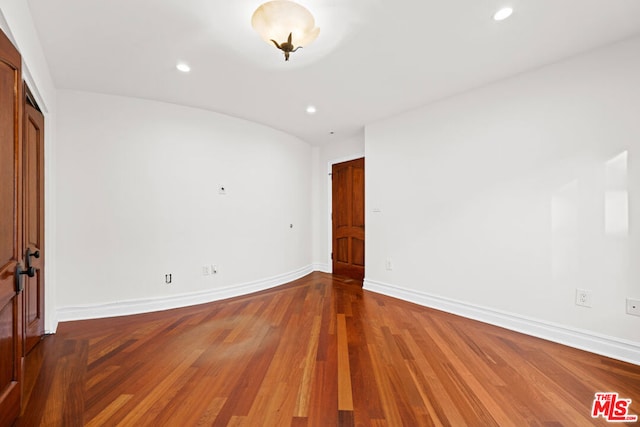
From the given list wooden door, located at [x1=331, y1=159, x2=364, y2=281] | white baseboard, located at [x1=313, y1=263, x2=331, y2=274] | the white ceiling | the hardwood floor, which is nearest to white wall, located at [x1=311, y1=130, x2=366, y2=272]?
white baseboard, located at [x1=313, y1=263, x2=331, y2=274]

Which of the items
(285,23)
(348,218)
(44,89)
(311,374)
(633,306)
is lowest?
(311,374)

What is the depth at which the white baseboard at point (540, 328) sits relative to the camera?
200 cm

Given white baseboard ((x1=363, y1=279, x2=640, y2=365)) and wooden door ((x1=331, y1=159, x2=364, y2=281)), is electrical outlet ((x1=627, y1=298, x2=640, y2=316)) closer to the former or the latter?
white baseboard ((x1=363, y1=279, x2=640, y2=365))

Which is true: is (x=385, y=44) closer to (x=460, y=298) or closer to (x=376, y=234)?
(x=376, y=234)

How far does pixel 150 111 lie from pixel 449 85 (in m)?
3.39

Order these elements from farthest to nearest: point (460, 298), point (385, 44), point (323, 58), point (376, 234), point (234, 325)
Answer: point (376, 234) → point (460, 298) → point (234, 325) → point (323, 58) → point (385, 44)

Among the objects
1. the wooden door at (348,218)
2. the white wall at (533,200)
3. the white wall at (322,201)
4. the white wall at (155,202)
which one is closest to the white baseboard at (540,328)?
the white wall at (533,200)

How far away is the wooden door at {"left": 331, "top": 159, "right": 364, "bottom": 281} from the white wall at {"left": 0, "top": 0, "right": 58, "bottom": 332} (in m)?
3.69

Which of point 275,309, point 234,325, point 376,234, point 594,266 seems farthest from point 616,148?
point 234,325

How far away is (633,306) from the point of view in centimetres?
197

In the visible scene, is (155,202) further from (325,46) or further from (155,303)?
(325,46)

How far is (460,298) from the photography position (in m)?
2.87

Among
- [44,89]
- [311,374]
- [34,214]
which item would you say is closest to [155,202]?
[34,214]

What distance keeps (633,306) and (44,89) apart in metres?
5.15
